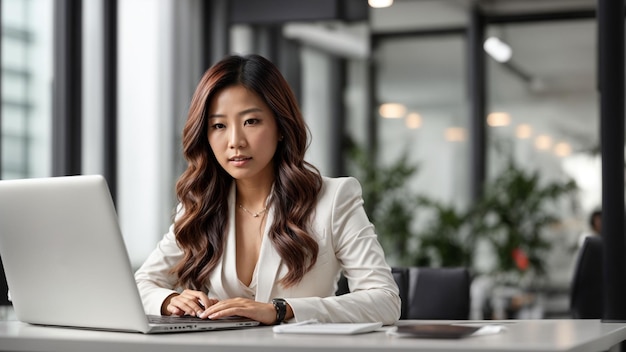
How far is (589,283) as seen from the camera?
3139mm

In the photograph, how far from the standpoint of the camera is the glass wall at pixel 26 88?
4691 mm

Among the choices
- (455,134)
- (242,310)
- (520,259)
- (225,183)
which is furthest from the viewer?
(455,134)

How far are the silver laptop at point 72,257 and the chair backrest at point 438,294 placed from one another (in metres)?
1.00

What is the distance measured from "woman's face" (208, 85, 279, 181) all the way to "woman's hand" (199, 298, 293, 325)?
1.56 ft

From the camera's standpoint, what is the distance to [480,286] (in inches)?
330

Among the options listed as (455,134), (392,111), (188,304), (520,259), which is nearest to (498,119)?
(455,134)

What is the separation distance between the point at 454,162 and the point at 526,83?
108 centimetres

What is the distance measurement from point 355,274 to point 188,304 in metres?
0.46

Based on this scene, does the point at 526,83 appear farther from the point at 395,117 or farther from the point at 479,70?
the point at 395,117

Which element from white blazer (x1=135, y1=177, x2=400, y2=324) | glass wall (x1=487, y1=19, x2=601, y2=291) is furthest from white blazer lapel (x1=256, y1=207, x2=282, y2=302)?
glass wall (x1=487, y1=19, x2=601, y2=291)

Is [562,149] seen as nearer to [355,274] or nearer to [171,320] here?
[355,274]

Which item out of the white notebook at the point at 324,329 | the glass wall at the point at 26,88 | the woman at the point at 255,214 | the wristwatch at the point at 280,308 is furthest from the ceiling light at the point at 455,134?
the white notebook at the point at 324,329

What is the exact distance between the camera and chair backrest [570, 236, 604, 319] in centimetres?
311

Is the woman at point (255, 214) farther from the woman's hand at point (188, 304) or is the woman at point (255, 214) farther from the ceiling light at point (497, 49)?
the ceiling light at point (497, 49)
